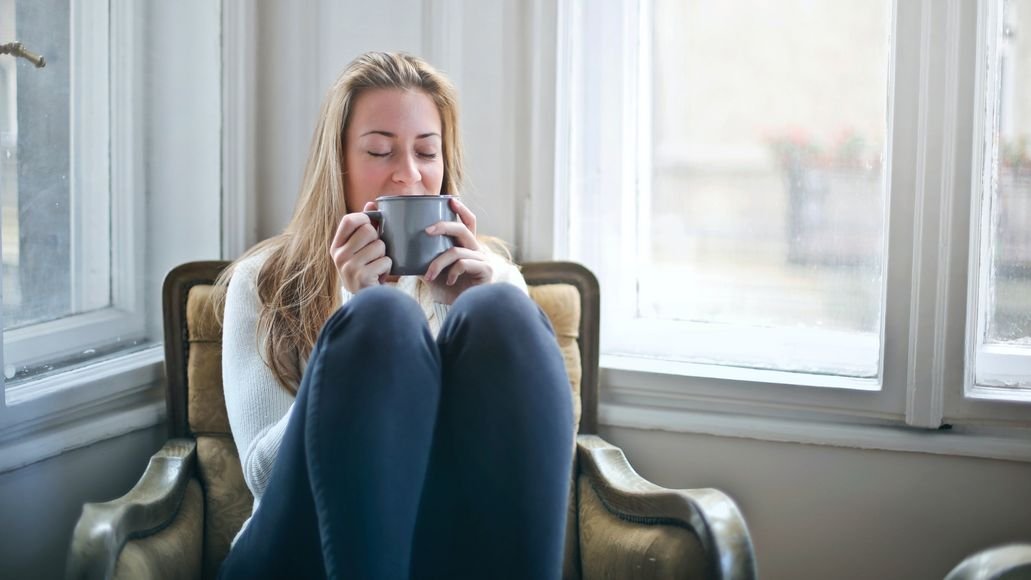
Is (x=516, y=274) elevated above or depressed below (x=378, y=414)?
above

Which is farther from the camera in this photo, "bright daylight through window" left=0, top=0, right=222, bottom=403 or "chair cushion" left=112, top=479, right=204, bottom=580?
"bright daylight through window" left=0, top=0, right=222, bottom=403

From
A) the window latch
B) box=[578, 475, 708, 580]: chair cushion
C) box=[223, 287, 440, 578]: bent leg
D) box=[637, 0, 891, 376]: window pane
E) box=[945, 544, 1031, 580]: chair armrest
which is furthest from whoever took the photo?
box=[637, 0, 891, 376]: window pane

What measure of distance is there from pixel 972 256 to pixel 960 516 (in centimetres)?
45

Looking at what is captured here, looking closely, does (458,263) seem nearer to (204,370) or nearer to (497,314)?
(497,314)

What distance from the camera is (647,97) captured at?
6.46 feet

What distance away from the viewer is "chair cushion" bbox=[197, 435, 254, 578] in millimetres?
1582

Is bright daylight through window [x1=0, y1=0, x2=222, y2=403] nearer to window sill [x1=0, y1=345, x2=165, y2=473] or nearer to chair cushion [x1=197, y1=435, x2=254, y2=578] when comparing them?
window sill [x1=0, y1=345, x2=165, y2=473]

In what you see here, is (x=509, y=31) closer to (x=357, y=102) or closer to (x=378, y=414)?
(x=357, y=102)

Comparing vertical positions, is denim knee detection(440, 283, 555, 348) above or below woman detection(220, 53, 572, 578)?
above

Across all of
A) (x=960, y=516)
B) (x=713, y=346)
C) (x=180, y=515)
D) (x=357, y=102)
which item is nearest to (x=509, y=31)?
(x=357, y=102)

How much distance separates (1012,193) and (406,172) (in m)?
1.05

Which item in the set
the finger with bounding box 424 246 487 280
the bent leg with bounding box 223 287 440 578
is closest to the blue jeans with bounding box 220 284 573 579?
the bent leg with bounding box 223 287 440 578

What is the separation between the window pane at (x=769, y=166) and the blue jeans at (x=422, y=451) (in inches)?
31.8

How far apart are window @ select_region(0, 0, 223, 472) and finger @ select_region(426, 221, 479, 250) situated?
27.5 inches
